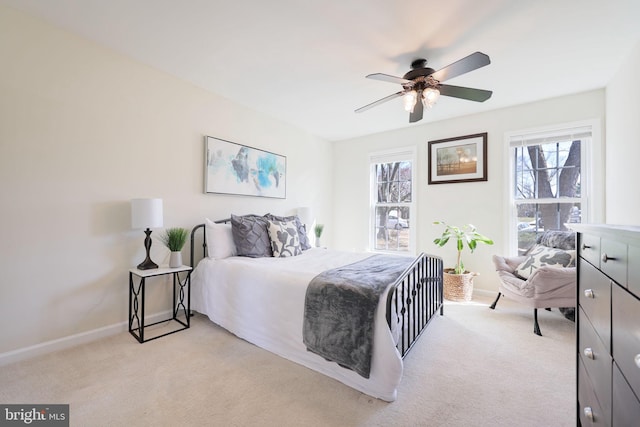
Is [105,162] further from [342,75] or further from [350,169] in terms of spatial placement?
[350,169]

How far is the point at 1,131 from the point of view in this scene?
1.94m

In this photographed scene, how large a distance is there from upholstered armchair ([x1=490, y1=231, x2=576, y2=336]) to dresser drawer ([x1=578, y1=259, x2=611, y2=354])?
1.53 metres

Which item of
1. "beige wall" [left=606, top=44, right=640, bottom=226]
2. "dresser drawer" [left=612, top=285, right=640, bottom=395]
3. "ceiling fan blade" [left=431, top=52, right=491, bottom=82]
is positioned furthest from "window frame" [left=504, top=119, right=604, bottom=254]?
"dresser drawer" [left=612, top=285, right=640, bottom=395]

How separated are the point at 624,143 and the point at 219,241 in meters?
4.10

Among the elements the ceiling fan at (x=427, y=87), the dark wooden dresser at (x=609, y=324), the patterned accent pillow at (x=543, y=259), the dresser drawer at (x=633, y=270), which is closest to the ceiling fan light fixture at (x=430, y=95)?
the ceiling fan at (x=427, y=87)

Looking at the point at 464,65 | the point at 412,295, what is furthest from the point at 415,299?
the point at 464,65

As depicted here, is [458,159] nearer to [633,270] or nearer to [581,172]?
[581,172]

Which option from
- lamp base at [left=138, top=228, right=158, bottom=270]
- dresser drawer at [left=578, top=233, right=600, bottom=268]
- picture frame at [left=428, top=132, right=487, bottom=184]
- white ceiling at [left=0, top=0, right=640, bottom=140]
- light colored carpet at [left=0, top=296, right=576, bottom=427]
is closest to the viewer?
dresser drawer at [left=578, top=233, right=600, bottom=268]

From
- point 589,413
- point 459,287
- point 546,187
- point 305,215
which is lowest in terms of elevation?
point 459,287

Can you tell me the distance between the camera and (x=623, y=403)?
792 millimetres

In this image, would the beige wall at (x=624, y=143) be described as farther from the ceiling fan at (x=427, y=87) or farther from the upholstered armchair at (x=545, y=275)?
the ceiling fan at (x=427, y=87)

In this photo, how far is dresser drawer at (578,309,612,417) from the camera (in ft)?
3.02

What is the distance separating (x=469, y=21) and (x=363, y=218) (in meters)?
3.29

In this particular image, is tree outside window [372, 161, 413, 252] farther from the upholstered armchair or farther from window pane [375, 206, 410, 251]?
the upholstered armchair
